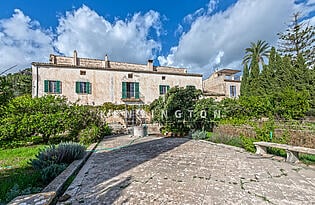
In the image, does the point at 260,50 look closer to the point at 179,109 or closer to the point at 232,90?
the point at 232,90

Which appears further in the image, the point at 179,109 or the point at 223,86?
the point at 223,86

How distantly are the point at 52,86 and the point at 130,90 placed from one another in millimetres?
7549

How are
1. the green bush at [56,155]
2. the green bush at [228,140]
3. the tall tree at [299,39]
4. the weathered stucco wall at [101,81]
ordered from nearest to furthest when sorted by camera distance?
1. the green bush at [56,155]
2. the green bush at [228,140]
3. the weathered stucco wall at [101,81]
4. the tall tree at [299,39]

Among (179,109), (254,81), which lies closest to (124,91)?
(179,109)

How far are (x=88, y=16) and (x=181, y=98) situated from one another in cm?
836

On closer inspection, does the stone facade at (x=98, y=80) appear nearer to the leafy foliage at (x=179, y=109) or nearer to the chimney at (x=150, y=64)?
the chimney at (x=150, y=64)

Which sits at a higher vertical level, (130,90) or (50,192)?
(130,90)

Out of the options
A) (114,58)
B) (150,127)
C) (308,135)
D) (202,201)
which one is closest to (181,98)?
(150,127)

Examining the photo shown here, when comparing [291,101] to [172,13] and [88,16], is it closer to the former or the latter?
[172,13]

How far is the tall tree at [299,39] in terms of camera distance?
23016mm

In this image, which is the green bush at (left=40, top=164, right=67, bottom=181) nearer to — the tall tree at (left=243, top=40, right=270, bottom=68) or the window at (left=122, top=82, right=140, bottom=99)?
the window at (left=122, top=82, right=140, bottom=99)

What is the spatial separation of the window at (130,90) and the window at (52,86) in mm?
6254

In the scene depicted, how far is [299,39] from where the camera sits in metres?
23.8

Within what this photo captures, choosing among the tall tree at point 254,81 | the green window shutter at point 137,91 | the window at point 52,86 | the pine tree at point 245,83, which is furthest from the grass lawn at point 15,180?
the pine tree at point 245,83
